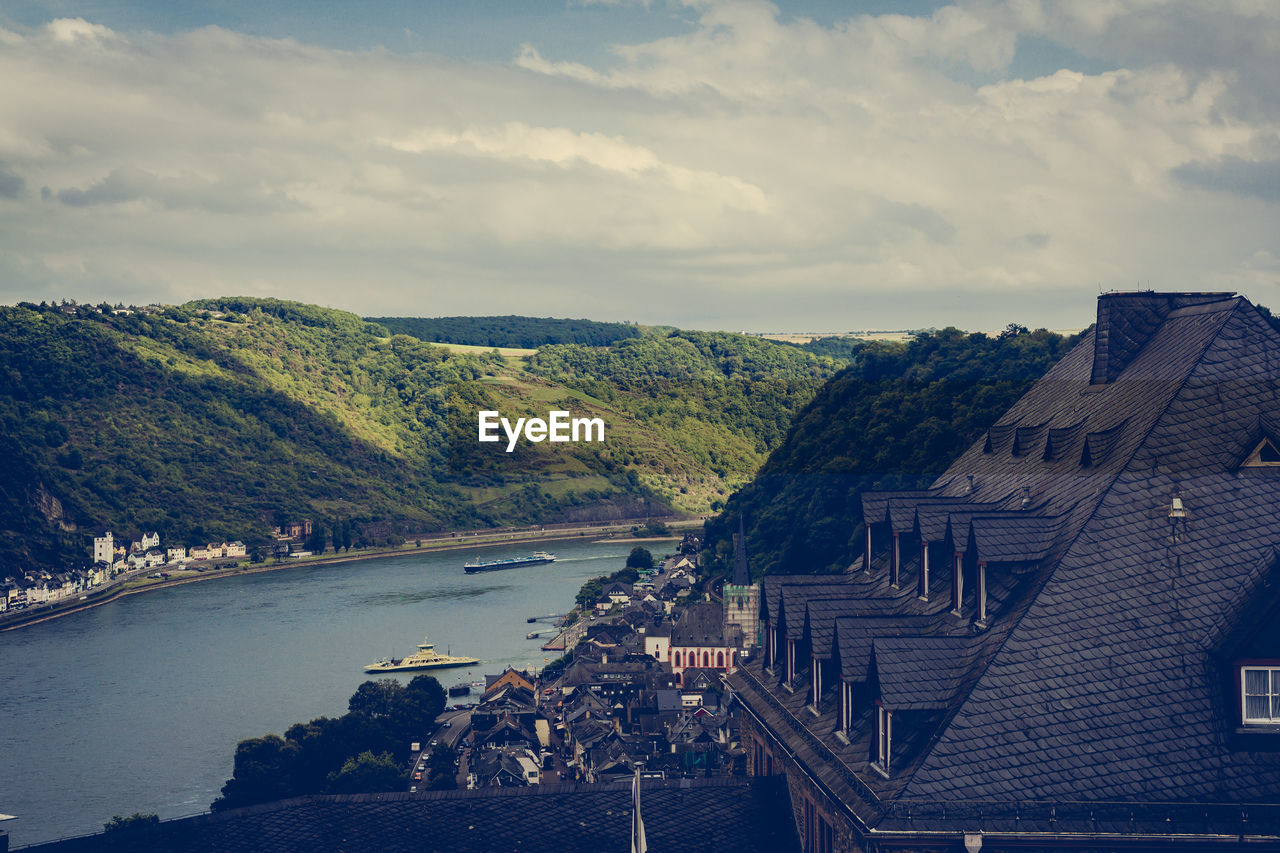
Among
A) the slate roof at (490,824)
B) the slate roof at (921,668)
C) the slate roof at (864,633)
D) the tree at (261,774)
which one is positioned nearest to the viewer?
the slate roof at (921,668)

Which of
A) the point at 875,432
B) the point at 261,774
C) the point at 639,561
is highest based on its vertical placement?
the point at 875,432

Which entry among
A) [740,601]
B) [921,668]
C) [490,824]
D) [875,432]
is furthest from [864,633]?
[740,601]

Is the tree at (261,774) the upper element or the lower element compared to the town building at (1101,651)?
lower

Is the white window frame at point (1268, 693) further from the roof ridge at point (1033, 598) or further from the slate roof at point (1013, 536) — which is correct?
the slate roof at point (1013, 536)

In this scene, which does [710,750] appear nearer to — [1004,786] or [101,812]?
[101,812]

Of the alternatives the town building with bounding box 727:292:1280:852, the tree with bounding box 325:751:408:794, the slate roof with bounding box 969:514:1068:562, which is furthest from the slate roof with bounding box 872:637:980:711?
the tree with bounding box 325:751:408:794

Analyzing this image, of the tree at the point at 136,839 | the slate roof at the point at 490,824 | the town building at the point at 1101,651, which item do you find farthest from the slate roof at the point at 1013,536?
the tree at the point at 136,839

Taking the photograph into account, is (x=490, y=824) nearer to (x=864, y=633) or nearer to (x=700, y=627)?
(x=864, y=633)

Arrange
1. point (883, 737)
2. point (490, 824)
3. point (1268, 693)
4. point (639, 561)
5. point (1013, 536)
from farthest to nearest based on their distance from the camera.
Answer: point (639, 561) → point (490, 824) → point (1013, 536) → point (883, 737) → point (1268, 693)
